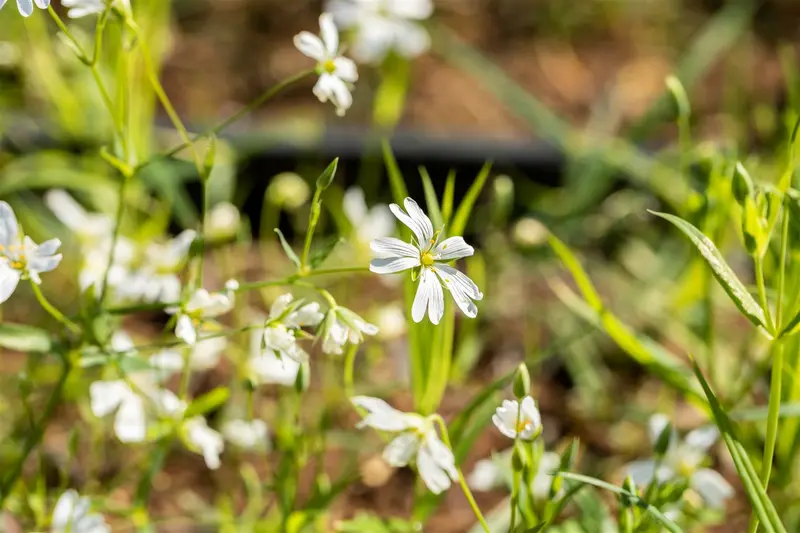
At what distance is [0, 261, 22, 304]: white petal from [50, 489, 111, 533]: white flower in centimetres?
22

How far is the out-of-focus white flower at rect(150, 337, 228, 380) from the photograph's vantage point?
3.47 ft

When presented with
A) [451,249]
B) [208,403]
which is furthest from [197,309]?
[451,249]

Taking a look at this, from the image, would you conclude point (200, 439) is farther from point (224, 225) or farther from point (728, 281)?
point (728, 281)

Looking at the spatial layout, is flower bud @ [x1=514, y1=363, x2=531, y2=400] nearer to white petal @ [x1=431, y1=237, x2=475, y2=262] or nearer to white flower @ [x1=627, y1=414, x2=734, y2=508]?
white petal @ [x1=431, y1=237, x2=475, y2=262]

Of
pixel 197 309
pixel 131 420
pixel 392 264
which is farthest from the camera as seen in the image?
pixel 131 420

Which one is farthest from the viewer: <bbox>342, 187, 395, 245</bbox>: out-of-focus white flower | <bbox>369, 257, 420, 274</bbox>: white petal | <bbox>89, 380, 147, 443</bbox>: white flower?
<bbox>342, 187, 395, 245</bbox>: out-of-focus white flower

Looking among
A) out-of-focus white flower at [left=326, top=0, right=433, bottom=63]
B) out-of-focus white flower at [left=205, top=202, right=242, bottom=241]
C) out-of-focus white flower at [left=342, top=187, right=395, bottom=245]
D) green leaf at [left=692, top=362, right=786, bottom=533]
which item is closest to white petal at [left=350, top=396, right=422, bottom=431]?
green leaf at [left=692, top=362, right=786, bottom=533]

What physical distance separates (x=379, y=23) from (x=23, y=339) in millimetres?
801

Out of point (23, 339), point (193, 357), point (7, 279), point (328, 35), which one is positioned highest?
point (328, 35)

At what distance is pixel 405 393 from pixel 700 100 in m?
1.02

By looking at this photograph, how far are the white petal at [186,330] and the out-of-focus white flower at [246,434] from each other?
0.20m

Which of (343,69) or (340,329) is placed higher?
(343,69)

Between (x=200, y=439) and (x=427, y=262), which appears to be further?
(x=200, y=439)

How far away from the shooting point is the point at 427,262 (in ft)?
2.49
